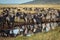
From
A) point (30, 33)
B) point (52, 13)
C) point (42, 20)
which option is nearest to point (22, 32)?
point (30, 33)

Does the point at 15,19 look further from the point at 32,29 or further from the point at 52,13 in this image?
the point at 52,13

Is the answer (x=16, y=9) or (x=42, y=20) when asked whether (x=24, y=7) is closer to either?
(x=16, y=9)

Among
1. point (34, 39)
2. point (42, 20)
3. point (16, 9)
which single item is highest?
point (16, 9)

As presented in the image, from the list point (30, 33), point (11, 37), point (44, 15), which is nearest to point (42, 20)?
point (44, 15)

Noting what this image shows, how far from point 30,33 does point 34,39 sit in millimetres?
94

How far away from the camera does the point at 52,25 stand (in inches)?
97.2

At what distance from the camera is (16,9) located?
2.46m

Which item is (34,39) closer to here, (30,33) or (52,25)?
(30,33)

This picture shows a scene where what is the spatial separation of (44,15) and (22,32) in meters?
0.38

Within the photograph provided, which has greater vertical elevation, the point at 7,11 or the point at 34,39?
the point at 7,11

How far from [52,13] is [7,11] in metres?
0.61

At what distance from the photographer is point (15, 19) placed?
8.07ft

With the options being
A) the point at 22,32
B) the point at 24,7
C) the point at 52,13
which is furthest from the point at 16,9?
the point at 52,13

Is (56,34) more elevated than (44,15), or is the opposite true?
(44,15)
